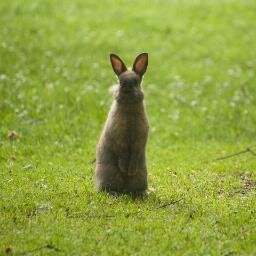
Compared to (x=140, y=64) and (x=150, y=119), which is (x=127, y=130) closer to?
(x=140, y=64)

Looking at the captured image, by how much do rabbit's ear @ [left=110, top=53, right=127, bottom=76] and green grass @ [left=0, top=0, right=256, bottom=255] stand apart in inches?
68.8

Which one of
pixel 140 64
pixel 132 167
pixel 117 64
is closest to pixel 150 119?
pixel 140 64

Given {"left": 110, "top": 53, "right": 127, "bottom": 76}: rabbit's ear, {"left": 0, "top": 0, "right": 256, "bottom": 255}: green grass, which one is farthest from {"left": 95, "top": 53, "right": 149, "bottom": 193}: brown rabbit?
{"left": 0, "top": 0, "right": 256, "bottom": 255}: green grass


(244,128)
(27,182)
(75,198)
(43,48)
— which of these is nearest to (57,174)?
(27,182)

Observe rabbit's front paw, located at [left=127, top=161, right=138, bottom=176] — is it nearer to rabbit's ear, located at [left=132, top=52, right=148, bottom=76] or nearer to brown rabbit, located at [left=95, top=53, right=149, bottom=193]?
brown rabbit, located at [left=95, top=53, right=149, bottom=193]

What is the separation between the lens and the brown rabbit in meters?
9.57

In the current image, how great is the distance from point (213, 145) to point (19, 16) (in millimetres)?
10029

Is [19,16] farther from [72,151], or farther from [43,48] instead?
[72,151]

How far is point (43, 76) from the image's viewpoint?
17.2 metres

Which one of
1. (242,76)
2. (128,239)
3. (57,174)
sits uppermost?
(128,239)

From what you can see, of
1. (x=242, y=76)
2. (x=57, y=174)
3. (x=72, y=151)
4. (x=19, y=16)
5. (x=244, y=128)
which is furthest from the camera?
(x=19, y=16)

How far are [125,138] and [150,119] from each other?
6.07 metres

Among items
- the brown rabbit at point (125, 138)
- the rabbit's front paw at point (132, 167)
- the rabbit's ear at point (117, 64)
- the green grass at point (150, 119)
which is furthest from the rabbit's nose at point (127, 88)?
the green grass at point (150, 119)

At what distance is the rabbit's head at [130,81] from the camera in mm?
9477
